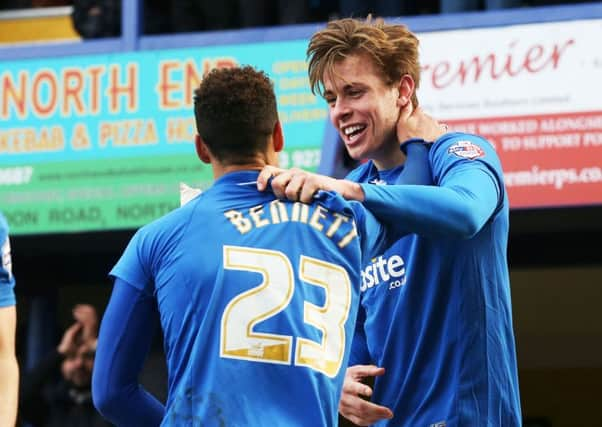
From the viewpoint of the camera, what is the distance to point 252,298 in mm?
3455

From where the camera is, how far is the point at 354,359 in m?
4.43

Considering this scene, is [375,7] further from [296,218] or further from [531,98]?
[296,218]

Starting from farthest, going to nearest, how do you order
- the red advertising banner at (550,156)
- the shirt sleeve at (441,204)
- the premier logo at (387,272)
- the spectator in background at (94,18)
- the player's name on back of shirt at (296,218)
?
the spectator in background at (94,18) < the red advertising banner at (550,156) < the premier logo at (387,272) < the shirt sleeve at (441,204) < the player's name on back of shirt at (296,218)

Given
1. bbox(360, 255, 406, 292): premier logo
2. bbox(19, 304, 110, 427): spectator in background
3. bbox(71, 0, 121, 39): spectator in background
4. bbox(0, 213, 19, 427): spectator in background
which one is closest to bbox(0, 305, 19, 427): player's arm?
bbox(0, 213, 19, 427): spectator in background

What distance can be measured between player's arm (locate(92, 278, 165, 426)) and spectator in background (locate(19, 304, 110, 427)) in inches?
234

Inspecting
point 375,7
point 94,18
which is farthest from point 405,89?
point 94,18

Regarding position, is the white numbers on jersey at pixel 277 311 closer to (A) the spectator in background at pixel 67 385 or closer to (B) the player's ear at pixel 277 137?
(B) the player's ear at pixel 277 137

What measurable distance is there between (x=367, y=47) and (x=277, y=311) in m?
1.17

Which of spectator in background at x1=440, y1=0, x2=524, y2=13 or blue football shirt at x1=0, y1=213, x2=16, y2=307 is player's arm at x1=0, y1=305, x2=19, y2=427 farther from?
spectator in background at x1=440, y1=0, x2=524, y2=13

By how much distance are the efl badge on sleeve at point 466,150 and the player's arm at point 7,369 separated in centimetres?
162

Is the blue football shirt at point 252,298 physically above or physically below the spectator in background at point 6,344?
above

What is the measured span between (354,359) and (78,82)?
685 centimetres

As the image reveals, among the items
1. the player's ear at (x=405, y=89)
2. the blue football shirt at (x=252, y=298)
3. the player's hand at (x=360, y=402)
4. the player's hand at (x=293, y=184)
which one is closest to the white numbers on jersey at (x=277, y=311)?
the blue football shirt at (x=252, y=298)

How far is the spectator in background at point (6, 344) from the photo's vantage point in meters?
4.45
